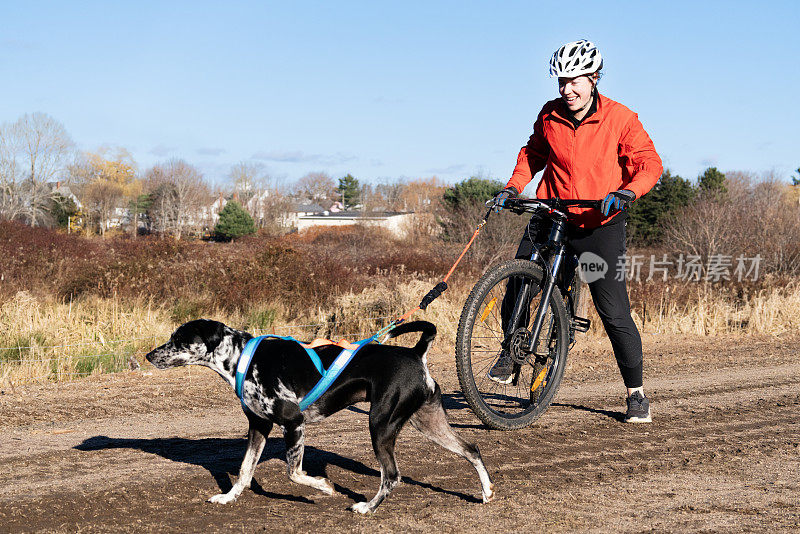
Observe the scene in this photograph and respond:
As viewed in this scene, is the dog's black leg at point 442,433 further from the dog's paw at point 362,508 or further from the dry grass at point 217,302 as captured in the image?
the dry grass at point 217,302

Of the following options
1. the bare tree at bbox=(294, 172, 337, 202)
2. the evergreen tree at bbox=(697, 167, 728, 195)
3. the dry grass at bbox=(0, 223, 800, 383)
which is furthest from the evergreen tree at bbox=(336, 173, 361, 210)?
the dry grass at bbox=(0, 223, 800, 383)

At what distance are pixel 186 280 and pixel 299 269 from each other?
218 cm

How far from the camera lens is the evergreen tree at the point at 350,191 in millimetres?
133625

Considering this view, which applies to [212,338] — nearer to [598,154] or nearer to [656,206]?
[598,154]

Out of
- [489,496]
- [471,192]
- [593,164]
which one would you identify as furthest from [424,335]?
[471,192]

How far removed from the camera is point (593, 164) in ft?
18.6

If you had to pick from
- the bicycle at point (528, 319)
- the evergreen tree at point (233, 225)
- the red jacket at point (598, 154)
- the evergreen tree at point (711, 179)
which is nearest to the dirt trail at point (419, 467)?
the bicycle at point (528, 319)

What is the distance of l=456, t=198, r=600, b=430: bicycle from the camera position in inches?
212

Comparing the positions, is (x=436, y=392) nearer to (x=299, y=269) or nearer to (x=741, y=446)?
(x=741, y=446)

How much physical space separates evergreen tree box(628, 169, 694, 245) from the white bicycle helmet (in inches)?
1084

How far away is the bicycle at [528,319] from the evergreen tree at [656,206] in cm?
2716

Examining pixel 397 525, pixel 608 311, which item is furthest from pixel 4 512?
pixel 608 311

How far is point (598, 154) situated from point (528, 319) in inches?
53.0

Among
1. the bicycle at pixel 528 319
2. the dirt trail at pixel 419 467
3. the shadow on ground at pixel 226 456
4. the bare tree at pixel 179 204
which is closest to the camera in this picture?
the dirt trail at pixel 419 467
